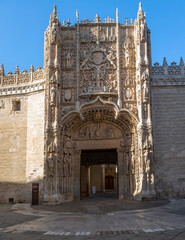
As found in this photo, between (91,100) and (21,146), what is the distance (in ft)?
19.8

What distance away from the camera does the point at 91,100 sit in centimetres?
1836

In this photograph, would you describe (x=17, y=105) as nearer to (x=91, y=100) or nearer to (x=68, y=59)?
(x=68, y=59)

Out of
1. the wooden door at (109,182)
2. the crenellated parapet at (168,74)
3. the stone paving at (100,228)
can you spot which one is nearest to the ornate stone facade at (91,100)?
the crenellated parapet at (168,74)

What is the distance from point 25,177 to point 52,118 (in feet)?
15.1

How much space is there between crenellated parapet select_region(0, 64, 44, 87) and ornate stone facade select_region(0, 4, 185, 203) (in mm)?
80

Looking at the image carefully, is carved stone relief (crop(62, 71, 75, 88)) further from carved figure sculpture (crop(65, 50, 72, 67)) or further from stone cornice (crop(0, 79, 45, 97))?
stone cornice (crop(0, 79, 45, 97))

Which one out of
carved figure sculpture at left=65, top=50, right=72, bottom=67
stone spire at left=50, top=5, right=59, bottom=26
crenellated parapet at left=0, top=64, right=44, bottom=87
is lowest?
crenellated parapet at left=0, top=64, right=44, bottom=87

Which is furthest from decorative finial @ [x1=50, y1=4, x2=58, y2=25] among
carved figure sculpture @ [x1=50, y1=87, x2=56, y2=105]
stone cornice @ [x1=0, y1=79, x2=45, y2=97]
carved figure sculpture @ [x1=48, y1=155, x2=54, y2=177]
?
carved figure sculpture @ [x1=48, y1=155, x2=54, y2=177]

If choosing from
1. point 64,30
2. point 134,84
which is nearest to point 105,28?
point 64,30

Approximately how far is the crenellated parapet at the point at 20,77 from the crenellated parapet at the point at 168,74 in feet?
27.1

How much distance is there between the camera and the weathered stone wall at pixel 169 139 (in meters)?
17.2

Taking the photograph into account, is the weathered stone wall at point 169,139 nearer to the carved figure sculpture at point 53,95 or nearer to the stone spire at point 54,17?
the carved figure sculpture at point 53,95

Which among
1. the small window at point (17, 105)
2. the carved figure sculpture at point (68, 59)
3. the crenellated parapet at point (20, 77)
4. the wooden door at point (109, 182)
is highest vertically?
the carved figure sculpture at point (68, 59)

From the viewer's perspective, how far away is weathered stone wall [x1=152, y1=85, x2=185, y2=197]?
17203mm
